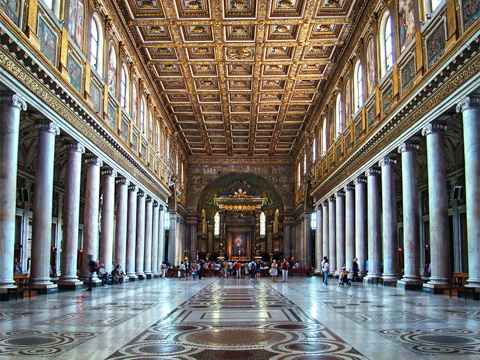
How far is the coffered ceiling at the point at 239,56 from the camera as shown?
24094mm

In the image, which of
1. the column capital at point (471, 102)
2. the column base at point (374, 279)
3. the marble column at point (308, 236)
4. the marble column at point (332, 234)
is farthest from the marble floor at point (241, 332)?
the marble column at point (308, 236)

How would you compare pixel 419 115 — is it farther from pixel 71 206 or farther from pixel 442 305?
pixel 71 206

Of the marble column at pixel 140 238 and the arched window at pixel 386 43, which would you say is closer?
the arched window at pixel 386 43

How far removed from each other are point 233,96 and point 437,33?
851 inches

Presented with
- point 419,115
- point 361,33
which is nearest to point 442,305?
point 419,115

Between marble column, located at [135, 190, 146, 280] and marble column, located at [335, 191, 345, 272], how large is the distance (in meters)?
11.6

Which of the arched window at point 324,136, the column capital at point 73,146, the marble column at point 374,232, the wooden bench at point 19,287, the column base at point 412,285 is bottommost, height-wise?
the column base at point 412,285

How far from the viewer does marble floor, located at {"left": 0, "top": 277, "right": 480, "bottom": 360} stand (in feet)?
19.3

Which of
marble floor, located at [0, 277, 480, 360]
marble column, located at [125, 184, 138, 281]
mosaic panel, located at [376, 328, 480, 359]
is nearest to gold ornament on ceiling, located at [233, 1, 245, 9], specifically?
marble column, located at [125, 184, 138, 281]

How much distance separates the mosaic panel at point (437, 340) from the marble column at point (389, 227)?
14165 millimetres

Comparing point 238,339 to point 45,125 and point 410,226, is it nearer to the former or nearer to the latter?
point 45,125

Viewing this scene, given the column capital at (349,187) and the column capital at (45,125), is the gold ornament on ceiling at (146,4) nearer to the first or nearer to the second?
the column capital at (45,125)

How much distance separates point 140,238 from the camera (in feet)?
101

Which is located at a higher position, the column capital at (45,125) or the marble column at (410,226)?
the column capital at (45,125)
